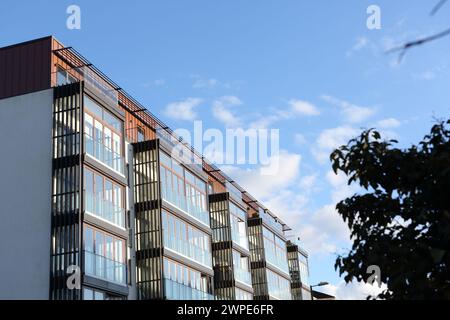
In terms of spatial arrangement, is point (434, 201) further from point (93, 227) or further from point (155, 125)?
point (155, 125)

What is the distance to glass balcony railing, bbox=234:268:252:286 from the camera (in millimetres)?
48094

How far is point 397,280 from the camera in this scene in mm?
9180

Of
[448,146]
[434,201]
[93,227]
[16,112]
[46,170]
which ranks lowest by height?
[434,201]

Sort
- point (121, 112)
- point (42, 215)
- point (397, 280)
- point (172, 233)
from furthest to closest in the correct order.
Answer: point (172, 233), point (121, 112), point (42, 215), point (397, 280)

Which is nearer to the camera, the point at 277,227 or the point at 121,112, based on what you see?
the point at 121,112

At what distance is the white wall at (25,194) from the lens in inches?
1182

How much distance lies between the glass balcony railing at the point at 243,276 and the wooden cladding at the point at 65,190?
19204 mm

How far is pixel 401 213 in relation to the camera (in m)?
10.3

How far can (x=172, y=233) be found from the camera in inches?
1502

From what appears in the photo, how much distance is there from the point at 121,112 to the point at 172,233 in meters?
7.18

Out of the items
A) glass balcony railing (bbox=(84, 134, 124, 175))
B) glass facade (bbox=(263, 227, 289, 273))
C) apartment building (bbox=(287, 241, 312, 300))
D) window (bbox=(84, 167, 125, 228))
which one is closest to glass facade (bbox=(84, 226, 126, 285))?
window (bbox=(84, 167, 125, 228))
